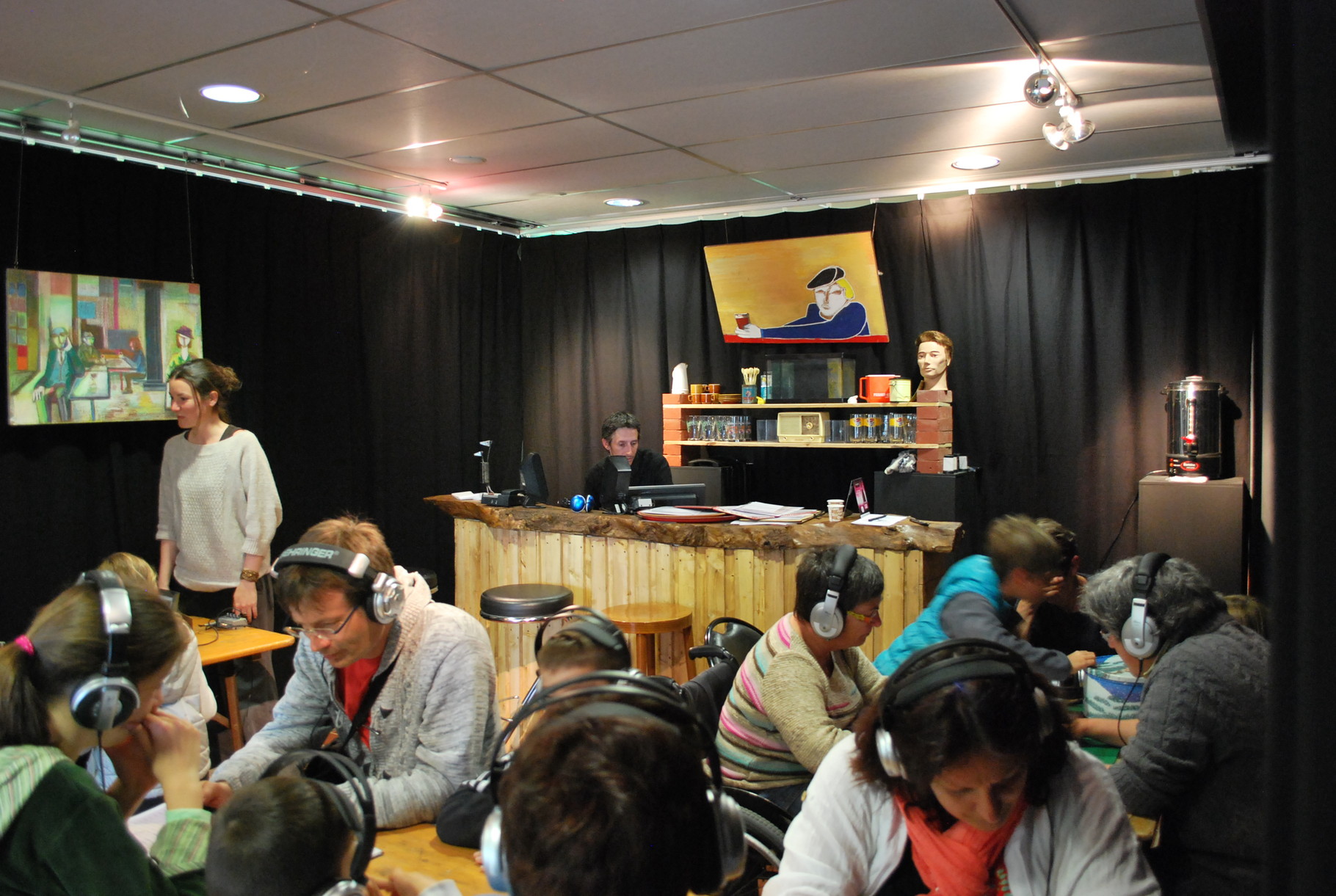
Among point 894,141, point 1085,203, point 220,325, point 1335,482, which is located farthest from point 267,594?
point 1085,203

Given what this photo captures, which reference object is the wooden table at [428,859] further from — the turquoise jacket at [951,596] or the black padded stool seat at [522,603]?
the black padded stool seat at [522,603]

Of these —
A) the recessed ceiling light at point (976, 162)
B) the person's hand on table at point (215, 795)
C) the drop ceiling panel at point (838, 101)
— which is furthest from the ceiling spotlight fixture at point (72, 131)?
the recessed ceiling light at point (976, 162)

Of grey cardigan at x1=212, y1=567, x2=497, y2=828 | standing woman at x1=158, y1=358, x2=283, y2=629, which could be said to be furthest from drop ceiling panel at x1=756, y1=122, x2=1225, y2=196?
grey cardigan at x1=212, y1=567, x2=497, y2=828

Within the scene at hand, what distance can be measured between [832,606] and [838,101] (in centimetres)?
266

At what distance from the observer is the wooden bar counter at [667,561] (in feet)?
13.3

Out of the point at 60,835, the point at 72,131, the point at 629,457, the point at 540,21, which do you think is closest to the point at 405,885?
the point at 60,835

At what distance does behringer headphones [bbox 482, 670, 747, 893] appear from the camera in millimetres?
1014

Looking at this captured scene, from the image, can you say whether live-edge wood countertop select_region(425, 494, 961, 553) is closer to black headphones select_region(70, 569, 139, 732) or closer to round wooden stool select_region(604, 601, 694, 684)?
round wooden stool select_region(604, 601, 694, 684)

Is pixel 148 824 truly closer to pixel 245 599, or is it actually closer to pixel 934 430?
pixel 245 599

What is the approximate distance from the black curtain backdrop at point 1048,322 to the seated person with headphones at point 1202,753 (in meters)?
3.79

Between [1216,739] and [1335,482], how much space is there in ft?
5.13

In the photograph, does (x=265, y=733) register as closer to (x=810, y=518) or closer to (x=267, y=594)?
(x=267, y=594)

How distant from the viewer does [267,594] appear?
14.7 ft

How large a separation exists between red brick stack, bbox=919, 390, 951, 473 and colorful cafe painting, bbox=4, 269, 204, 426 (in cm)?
419
